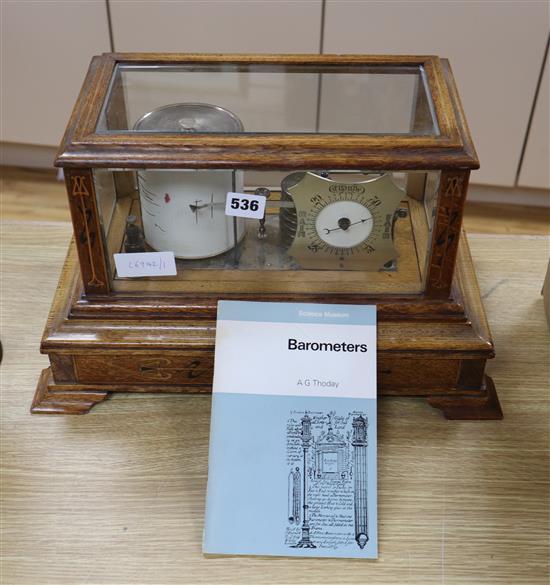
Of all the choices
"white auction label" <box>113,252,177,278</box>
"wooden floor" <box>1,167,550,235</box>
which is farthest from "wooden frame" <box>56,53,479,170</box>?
"wooden floor" <box>1,167,550,235</box>

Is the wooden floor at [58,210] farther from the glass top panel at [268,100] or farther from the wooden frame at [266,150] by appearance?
the wooden frame at [266,150]

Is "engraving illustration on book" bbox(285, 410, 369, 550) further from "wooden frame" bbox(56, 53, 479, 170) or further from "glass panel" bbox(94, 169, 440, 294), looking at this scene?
"wooden frame" bbox(56, 53, 479, 170)

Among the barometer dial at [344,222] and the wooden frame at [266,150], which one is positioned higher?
the wooden frame at [266,150]

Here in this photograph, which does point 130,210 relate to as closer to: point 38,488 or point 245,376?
point 245,376

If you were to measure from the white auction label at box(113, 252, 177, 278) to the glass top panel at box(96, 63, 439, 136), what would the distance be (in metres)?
0.15

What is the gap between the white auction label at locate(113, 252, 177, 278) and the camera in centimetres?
100

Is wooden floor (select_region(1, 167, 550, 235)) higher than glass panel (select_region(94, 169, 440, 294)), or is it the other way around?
glass panel (select_region(94, 169, 440, 294))

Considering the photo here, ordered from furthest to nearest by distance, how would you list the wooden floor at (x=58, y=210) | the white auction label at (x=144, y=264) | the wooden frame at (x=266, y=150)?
the wooden floor at (x=58, y=210) < the white auction label at (x=144, y=264) < the wooden frame at (x=266, y=150)

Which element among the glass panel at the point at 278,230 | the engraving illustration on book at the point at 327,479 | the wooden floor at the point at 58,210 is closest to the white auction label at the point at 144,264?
Answer: the glass panel at the point at 278,230

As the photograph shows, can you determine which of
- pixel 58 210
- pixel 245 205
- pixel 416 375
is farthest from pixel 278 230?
pixel 58 210

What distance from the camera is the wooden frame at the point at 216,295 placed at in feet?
2.97

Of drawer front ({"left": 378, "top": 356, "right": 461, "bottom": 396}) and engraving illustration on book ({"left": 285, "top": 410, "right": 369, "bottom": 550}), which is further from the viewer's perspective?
drawer front ({"left": 378, "top": 356, "right": 461, "bottom": 396})

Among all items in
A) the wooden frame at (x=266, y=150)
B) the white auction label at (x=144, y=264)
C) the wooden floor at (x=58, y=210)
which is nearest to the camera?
the wooden frame at (x=266, y=150)

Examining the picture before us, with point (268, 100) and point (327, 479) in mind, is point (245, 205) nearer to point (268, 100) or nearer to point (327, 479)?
point (268, 100)
